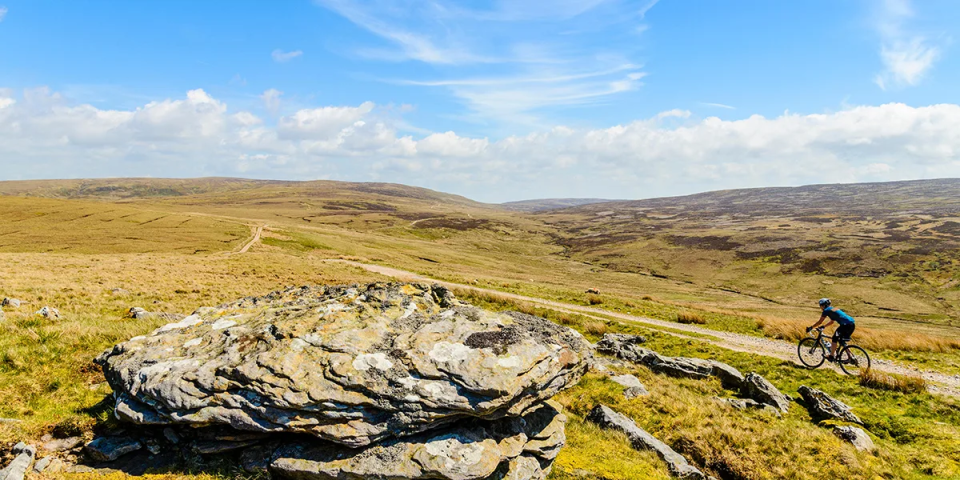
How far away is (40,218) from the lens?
8625cm

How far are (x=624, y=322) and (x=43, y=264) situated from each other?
4953 cm

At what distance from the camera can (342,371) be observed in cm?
812

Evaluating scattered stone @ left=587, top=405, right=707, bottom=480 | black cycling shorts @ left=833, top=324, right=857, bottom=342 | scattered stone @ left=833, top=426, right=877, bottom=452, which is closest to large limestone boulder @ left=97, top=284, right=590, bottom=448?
scattered stone @ left=587, top=405, right=707, bottom=480

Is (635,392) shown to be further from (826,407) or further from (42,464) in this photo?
(42,464)

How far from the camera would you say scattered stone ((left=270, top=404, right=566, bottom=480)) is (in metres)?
7.48

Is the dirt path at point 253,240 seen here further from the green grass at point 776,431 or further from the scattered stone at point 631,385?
the green grass at point 776,431

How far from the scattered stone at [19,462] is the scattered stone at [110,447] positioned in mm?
743

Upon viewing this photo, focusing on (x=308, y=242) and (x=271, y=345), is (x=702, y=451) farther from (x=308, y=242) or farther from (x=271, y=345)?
(x=308, y=242)

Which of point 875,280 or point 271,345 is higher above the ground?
point 271,345

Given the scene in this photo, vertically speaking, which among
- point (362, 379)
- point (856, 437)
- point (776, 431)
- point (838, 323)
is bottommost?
point (856, 437)

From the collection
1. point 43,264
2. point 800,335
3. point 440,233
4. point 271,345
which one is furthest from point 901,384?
point 440,233

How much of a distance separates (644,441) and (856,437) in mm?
6666

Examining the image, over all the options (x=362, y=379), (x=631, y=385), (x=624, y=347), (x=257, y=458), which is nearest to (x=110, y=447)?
(x=257, y=458)

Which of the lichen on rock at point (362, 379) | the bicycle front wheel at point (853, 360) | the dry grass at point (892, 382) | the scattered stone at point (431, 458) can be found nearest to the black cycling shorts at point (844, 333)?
the bicycle front wheel at point (853, 360)
